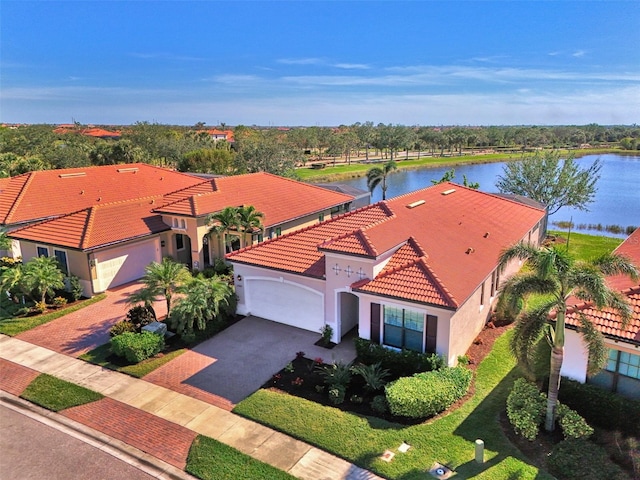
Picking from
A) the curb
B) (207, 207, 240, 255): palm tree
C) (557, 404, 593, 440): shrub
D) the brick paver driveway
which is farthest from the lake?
the curb

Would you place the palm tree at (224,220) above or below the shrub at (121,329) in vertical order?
above

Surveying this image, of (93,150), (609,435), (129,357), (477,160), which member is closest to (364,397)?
(609,435)

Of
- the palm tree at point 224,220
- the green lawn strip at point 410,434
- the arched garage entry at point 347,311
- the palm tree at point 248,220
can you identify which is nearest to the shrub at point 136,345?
the green lawn strip at point 410,434

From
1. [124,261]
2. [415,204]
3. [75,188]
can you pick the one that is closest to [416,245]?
[415,204]

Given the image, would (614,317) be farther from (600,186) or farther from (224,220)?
(600,186)

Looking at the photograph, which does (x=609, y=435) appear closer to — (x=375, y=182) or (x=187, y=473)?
(x=187, y=473)

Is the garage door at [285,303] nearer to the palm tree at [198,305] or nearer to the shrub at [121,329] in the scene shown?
the palm tree at [198,305]

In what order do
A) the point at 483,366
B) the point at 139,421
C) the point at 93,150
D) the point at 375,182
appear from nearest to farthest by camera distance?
the point at 139,421 < the point at 483,366 < the point at 375,182 < the point at 93,150

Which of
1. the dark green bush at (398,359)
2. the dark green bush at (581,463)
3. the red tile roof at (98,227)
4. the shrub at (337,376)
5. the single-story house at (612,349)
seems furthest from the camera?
the red tile roof at (98,227)
